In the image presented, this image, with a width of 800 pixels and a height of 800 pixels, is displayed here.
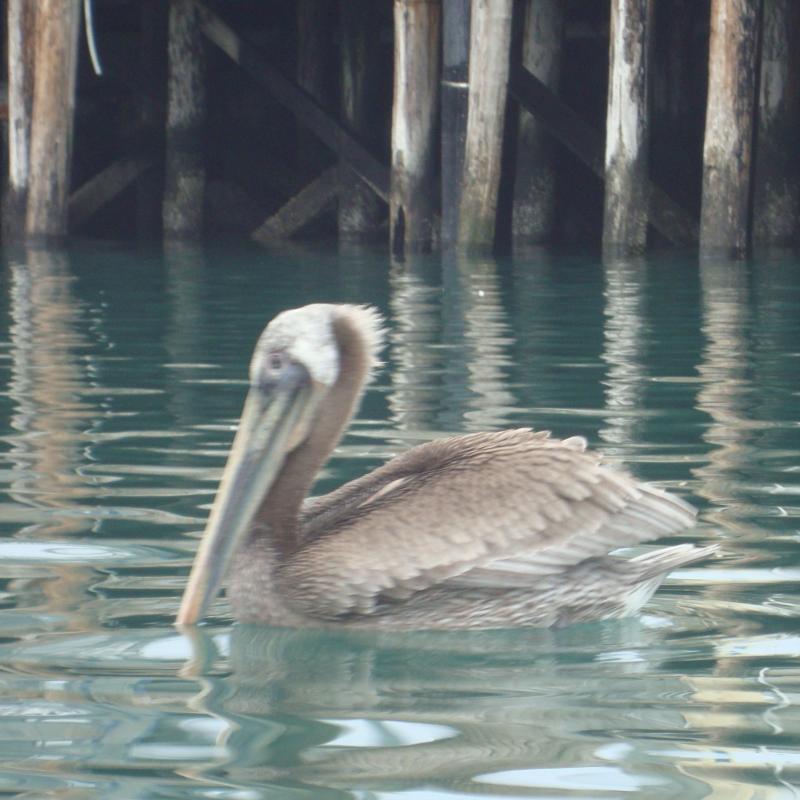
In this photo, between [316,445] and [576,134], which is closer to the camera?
[316,445]

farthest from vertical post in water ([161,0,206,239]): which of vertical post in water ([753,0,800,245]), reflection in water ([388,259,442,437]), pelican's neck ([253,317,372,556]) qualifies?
pelican's neck ([253,317,372,556])

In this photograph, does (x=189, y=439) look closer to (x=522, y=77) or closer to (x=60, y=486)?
(x=60, y=486)

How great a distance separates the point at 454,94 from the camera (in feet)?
39.9

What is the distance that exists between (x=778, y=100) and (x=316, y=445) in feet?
30.6

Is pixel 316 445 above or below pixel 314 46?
below

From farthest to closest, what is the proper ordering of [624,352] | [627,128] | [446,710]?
[627,128]
[624,352]
[446,710]

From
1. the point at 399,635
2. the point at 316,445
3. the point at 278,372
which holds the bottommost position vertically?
the point at 399,635

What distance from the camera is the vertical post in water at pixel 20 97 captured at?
39.7ft

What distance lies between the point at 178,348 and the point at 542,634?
4.68m

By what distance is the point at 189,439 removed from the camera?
606cm

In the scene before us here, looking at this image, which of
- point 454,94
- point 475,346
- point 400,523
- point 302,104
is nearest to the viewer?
point 400,523

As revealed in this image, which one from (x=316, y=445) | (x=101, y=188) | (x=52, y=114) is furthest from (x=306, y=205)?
(x=316, y=445)

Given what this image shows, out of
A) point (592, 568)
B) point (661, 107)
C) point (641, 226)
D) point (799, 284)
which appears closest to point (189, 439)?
point (592, 568)

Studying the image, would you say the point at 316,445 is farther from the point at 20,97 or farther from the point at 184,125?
the point at 184,125
